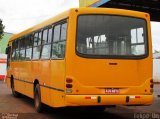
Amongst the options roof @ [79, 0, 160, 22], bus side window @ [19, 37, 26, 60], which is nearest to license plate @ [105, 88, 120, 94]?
bus side window @ [19, 37, 26, 60]

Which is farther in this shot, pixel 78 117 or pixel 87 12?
pixel 78 117

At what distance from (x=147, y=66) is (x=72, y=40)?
7.52ft

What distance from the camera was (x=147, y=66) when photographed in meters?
12.9

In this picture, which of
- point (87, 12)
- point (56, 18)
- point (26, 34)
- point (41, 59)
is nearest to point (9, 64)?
point (26, 34)

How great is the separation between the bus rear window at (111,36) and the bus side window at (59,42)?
0.47m

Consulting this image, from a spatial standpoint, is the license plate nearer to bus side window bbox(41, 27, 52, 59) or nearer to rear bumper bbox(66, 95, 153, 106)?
rear bumper bbox(66, 95, 153, 106)

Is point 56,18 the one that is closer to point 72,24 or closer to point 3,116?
point 72,24

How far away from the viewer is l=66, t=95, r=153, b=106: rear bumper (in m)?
11.9

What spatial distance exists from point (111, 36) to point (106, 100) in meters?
1.82

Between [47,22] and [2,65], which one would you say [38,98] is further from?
[2,65]

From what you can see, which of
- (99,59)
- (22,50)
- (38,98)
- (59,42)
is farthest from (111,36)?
(22,50)

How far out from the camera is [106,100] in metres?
12.1

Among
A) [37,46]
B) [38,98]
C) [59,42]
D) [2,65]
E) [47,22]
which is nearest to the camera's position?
[59,42]

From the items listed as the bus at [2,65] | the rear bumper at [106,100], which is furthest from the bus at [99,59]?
the bus at [2,65]
